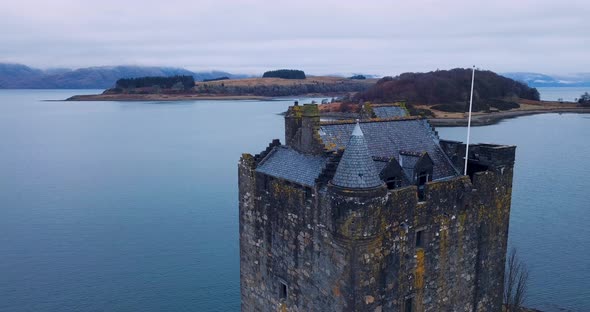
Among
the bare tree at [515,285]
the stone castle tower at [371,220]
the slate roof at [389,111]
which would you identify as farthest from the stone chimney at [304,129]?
the bare tree at [515,285]

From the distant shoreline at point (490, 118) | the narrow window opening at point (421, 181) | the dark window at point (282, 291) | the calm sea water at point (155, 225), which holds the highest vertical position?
the narrow window opening at point (421, 181)

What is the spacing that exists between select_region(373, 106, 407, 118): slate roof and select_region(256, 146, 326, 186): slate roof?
550 centimetres

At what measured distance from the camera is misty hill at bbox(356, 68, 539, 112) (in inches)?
5138

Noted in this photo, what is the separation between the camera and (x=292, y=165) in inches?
712

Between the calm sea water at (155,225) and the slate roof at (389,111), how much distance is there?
1669 cm

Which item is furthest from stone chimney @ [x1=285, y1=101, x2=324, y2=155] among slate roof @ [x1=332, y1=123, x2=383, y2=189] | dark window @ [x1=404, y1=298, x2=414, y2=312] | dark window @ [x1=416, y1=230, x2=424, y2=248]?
dark window @ [x1=404, y1=298, x2=414, y2=312]

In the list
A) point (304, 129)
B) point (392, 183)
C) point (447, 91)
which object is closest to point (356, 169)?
point (392, 183)

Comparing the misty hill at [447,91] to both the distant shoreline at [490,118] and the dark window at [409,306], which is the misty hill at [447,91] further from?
the dark window at [409,306]

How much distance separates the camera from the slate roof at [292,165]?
16.9 metres

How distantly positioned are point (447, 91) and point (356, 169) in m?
127

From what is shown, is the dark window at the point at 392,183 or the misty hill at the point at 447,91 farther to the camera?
the misty hill at the point at 447,91

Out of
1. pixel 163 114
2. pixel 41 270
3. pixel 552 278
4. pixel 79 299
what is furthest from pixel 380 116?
pixel 163 114

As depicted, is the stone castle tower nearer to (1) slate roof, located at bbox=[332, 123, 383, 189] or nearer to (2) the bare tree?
(1) slate roof, located at bbox=[332, 123, 383, 189]

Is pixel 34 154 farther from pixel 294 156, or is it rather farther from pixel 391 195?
pixel 391 195
